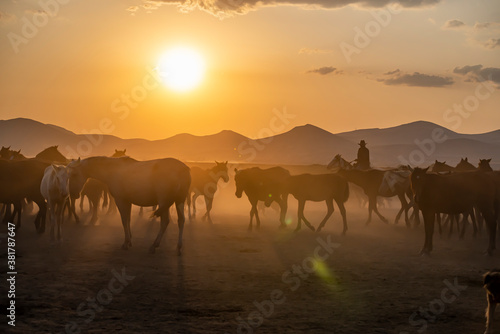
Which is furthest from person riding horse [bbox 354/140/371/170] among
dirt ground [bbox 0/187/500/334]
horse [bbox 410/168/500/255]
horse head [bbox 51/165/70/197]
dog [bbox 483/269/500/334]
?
dog [bbox 483/269/500/334]

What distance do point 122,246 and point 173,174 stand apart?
2.37m

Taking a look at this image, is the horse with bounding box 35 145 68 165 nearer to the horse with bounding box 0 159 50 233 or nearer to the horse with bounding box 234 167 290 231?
the horse with bounding box 0 159 50 233

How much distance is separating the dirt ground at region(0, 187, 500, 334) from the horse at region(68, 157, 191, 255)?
895 mm

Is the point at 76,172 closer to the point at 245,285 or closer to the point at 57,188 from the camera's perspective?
the point at 57,188

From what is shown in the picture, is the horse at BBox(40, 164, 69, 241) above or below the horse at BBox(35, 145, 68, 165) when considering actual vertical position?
below

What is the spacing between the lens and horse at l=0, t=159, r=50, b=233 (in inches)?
626

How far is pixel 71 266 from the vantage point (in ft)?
37.5

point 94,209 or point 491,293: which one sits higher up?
point 94,209

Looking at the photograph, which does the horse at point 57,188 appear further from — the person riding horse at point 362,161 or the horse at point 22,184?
the person riding horse at point 362,161

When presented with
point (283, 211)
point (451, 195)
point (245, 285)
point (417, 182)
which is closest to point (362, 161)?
point (283, 211)

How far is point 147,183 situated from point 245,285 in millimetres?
4970

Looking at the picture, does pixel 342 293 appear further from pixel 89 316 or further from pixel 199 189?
pixel 199 189

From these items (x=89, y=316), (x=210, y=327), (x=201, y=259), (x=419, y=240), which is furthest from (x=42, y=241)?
(x=419, y=240)

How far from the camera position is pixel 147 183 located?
14.0 metres
